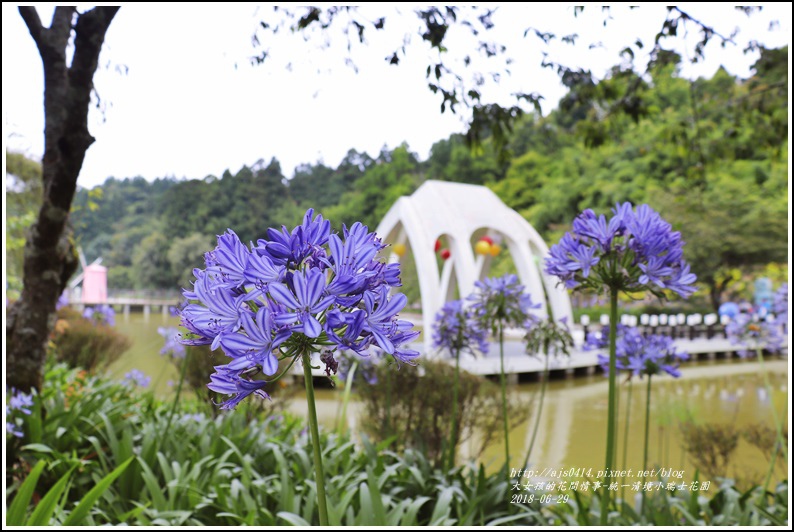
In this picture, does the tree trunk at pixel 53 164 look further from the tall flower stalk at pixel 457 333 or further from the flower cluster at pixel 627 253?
the flower cluster at pixel 627 253

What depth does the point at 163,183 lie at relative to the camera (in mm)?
25312

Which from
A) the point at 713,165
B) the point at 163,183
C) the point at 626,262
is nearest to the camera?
the point at 626,262

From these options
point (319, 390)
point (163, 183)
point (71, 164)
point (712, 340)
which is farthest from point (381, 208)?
point (71, 164)

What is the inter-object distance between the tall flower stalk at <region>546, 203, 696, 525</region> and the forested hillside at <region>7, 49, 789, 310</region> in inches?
500

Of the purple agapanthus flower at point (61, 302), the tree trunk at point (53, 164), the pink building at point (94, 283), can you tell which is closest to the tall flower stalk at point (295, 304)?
the tree trunk at point (53, 164)

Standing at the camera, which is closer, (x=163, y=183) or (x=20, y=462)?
(x=20, y=462)

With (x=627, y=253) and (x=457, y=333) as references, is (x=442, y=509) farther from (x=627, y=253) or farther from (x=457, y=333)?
(x=627, y=253)

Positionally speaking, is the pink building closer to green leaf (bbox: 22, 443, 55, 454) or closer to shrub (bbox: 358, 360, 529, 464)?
shrub (bbox: 358, 360, 529, 464)

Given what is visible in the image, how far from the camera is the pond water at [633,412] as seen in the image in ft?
16.6

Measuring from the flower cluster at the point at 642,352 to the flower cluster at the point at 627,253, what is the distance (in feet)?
2.60

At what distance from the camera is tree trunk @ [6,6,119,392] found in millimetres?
2910

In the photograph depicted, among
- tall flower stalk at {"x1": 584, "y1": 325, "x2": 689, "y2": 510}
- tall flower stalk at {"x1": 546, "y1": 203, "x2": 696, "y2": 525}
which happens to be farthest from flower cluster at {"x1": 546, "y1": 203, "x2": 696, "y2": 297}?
tall flower stalk at {"x1": 584, "y1": 325, "x2": 689, "y2": 510}

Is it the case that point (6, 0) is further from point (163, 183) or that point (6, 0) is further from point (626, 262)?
point (163, 183)

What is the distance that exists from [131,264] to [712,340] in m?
24.5
